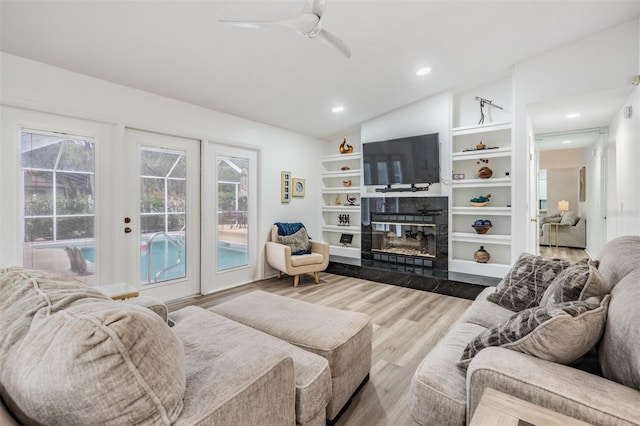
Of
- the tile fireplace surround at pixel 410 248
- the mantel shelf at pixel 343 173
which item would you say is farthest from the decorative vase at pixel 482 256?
the mantel shelf at pixel 343 173

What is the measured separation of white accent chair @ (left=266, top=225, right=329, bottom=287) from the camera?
4.16 m

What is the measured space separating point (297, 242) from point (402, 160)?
2.06 meters

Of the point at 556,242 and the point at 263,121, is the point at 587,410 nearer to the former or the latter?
the point at 263,121

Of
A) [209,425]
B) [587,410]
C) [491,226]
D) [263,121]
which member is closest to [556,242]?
[491,226]

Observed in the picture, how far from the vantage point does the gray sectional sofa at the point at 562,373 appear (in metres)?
0.90

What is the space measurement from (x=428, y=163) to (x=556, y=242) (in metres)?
5.52

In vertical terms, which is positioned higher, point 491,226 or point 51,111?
point 51,111

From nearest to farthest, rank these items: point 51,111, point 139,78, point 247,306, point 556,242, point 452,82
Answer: point 247,306 → point 51,111 → point 139,78 → point 452,82 → point 556,242

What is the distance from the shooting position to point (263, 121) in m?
4.45

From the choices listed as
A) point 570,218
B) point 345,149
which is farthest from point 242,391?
point 570,218

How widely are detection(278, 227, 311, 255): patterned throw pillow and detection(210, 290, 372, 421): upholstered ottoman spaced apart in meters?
2.43

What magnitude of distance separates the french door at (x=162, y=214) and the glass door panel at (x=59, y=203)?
322 millimetres

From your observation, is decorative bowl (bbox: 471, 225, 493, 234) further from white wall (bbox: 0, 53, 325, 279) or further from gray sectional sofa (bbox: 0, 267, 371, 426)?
gray sectional sofa (bbox: 0, 267, 371, 426)

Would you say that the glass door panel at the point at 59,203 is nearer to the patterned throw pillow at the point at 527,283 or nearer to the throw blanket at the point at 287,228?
the throw blanket at the point at 287,228
